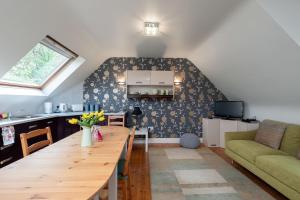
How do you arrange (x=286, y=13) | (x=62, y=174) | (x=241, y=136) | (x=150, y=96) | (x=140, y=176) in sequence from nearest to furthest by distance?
(x=62, y=174) < (x=286, y=13) < (x=140, y=176) < (x=241, y=136) < (x=150, y=96)

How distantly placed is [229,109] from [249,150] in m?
1.94

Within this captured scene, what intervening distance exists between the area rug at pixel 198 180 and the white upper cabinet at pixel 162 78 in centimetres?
182

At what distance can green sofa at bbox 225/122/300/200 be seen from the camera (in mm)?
2133

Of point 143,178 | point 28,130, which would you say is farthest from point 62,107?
point 143,178

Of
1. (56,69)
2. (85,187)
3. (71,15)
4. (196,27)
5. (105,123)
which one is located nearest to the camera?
(85,187)

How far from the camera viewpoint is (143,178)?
9.87 feet

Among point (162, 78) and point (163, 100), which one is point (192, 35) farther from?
point (163, 100)

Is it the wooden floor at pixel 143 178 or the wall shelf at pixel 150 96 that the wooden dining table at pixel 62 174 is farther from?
the wall shelf at pixel 150 96

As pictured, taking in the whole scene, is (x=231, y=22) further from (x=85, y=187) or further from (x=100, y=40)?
(x=85, y=187)

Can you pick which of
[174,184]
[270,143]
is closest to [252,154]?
[270,143]

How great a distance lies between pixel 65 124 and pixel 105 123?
0.88 m

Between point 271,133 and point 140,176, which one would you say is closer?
point 140,176

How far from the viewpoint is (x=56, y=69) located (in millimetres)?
4215

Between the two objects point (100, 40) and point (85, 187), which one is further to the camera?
point (100, 40)
